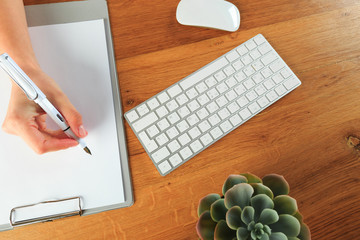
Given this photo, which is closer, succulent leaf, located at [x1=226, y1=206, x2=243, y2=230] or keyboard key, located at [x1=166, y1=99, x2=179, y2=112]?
succulent leaf, located at [x1=226, y1=206, x2=243, y2=230]

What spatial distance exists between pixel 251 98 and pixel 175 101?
147 mm

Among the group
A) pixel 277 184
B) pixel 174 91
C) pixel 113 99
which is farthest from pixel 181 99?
pixel 277 184

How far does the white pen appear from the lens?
40 cm

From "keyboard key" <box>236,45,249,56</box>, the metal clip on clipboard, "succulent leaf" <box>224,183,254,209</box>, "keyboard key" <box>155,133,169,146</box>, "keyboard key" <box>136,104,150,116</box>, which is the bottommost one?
the metal clip on clipboard

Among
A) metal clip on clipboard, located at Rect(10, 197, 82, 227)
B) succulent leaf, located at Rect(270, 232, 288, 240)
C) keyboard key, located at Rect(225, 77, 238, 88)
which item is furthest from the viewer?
keyboard key, located at Rect(225, 77, 238, 88)

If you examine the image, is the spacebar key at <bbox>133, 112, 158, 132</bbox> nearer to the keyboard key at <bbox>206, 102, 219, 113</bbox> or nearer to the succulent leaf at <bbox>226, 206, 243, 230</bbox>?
the keyboard key at <bbox>206, 102, 219, 113</bbox>

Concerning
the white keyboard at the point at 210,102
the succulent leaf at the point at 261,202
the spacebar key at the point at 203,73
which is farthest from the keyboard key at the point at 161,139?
the succulent leaf at the point at 261,202

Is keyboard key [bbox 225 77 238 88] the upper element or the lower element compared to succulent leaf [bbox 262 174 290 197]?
upper

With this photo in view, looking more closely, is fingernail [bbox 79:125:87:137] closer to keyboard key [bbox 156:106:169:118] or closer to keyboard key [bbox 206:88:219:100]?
keyboard key [bbox 156:106:169:118]

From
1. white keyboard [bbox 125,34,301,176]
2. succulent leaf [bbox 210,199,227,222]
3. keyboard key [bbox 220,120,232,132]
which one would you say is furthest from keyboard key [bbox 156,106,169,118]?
succulent leaf [bbox 210,199,227,222]

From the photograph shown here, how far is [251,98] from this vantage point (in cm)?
56

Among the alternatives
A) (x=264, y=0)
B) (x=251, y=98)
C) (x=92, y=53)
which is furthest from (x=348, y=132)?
(x=92, y=53)

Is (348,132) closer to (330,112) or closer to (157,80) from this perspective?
(330,112)

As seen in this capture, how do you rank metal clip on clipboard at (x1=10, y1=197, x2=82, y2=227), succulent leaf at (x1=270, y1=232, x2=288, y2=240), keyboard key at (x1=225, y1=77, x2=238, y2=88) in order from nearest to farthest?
succulent leaf at (x1=270, y1=232, x2=288, y2=240), metal clip on clipboard at (x1=10, y1=197, x2=82, y2=227), keyboard key at (x1=225, y1=77, x2=238, y2=88)
